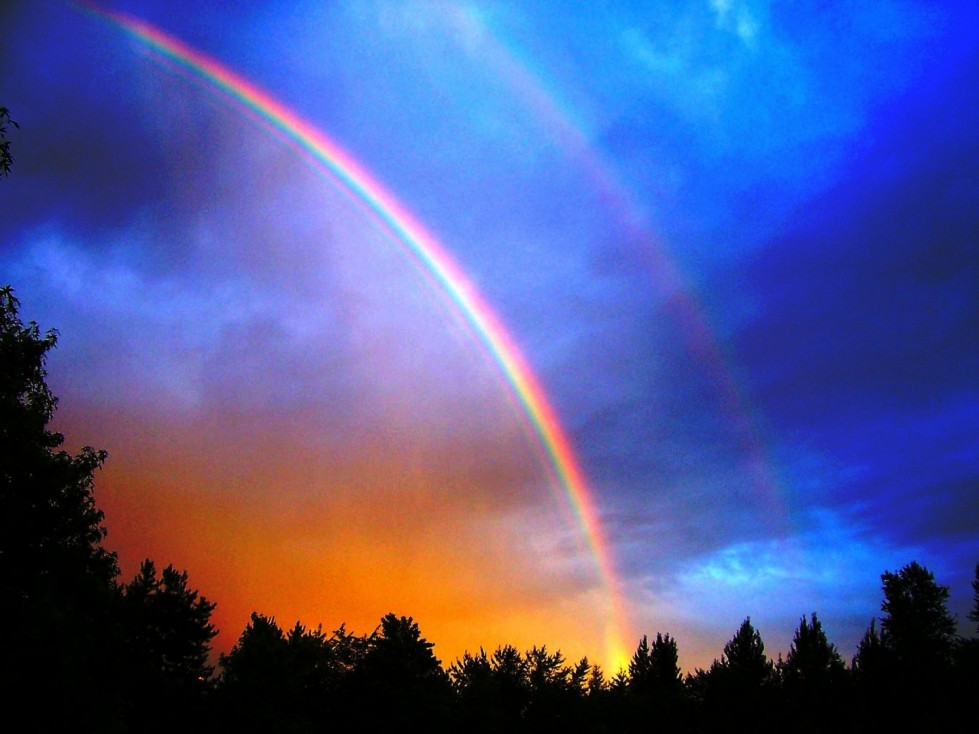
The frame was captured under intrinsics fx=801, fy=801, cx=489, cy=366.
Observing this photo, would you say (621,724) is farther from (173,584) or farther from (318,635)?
(173,584)

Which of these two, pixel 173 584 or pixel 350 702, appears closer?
pixel 173 584

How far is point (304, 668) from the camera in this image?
79375mm

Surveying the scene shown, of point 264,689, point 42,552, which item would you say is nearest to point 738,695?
point 264,689

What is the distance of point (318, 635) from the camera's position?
95312 millimetres

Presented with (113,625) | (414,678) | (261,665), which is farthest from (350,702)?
(113,625)

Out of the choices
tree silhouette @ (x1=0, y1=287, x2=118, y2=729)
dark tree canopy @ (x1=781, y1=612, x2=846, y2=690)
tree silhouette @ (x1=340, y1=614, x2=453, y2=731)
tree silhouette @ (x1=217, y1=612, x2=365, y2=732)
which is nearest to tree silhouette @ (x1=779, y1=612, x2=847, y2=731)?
dark tree canopy @ (x1=781, y1=612, x2=846, y2=690)

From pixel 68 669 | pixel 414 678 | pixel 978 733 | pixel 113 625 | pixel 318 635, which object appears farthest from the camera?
pixel 318 635

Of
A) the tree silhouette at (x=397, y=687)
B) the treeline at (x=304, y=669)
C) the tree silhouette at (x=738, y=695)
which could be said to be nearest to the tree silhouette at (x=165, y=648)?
the treeline at (x=304, y=669)

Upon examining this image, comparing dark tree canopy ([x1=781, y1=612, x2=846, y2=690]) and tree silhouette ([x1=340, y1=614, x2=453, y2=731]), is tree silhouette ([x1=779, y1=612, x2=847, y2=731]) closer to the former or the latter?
dark tree canopy ([x1=781, y1=612, x2=846, y2=690])

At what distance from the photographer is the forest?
3547 cm

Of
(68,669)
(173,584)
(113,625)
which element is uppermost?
(173,584)

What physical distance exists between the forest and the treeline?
121 mm

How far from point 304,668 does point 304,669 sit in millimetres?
1609

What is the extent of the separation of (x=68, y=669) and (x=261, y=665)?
3351cm
